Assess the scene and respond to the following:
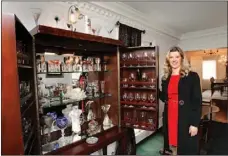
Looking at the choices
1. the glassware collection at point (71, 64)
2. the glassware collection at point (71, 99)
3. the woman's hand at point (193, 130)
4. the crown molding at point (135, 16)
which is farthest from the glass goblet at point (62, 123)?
the crown molding at point (135, 16)

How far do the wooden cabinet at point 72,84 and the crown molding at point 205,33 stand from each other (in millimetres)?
3489

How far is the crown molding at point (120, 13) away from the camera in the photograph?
237 cm

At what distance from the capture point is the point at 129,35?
3.15 metres

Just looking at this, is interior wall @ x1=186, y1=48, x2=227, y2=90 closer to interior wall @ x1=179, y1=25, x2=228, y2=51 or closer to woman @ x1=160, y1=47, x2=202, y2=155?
interior wall @ x1=179, y1=25, x2=228, y2=51

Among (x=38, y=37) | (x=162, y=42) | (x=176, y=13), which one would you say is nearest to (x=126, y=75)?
(x=38, y=37)

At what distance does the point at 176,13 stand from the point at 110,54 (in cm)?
177

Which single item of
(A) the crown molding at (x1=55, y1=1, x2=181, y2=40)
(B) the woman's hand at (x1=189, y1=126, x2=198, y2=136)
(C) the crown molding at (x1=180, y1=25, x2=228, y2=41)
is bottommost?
(B) the woman's hand at (x1=189, y1=126, x2=198, y2=136)

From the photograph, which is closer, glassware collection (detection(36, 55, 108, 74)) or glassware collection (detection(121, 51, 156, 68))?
glassware collection (detection(36, 55, 108, 74))

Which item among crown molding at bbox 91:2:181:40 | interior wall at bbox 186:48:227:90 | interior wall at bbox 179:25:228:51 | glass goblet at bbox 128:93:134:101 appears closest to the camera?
glass goblet at bbox 128:93:134:101

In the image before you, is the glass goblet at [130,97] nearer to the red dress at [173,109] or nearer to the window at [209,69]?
the red dress at [173,109]

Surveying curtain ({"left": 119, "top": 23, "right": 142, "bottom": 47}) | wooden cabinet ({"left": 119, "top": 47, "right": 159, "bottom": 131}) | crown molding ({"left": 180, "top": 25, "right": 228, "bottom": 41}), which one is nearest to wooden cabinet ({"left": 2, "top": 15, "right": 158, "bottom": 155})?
wooden cabinet ({"left": 119, "top": 47, "right": 159, "bottom": 131})

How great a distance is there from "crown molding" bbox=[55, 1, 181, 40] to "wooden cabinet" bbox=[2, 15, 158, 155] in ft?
1.97

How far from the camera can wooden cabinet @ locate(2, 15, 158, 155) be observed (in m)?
1.03

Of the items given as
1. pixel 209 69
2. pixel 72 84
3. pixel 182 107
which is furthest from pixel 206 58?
pixel 72 84
